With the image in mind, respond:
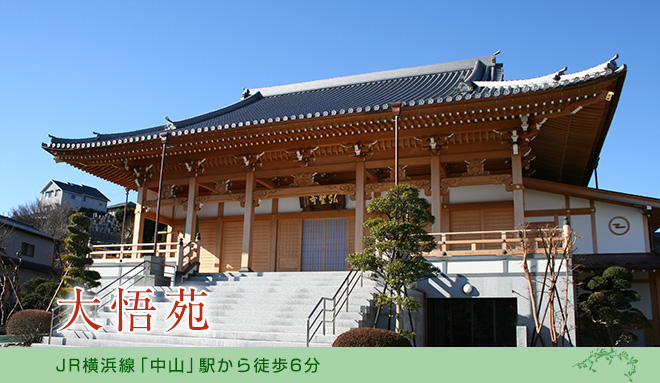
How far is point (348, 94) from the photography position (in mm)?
20625

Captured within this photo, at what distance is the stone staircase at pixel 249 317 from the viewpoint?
34.2ft

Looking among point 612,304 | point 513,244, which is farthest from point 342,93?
point 612,304

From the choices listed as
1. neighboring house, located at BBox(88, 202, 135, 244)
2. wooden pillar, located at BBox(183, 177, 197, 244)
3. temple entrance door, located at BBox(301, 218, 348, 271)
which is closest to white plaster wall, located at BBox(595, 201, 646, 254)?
temple entrance door, located at BBox(301, 218, 348, 271)

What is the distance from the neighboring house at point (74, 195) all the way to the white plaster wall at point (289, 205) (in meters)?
40.7

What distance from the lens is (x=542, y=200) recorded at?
15.9 meters

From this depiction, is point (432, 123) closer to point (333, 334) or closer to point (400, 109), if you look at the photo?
point (400, 109)

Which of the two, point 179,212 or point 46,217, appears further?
point 46,217

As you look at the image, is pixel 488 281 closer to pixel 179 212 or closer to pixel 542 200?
pixel 542 200

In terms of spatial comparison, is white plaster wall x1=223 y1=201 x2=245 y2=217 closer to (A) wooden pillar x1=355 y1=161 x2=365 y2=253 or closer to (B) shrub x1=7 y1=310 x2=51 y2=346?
(A) wooden pillar x1=355 y1=161 x2=365 y2=253

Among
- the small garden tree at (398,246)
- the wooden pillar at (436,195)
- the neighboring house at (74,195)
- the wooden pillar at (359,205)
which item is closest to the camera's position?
the small garden tree at (398,246)

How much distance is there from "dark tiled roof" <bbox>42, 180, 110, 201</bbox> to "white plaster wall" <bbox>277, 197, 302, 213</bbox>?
4318cm

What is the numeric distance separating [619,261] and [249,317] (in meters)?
9.44

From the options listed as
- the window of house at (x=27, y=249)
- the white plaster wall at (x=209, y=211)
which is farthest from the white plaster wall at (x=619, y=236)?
the window of house at (x=27, y=249)

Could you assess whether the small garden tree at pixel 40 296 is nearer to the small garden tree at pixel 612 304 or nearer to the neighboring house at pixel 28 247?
the neighboring house at pixel 28 247
